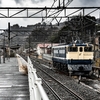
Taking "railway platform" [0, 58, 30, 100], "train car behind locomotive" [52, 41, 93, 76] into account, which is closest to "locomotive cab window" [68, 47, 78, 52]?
"train car behind locomotive" [52, 41, 93, 76]

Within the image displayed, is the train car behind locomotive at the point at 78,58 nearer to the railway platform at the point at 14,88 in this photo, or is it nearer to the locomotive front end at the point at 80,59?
the locomotive front end at the point at 80,59

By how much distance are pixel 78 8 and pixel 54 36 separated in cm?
8222

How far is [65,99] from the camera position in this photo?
13969 mm

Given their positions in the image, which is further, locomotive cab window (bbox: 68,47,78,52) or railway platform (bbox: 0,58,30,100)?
locomotive cab window (bbox: 68,47,78,52)

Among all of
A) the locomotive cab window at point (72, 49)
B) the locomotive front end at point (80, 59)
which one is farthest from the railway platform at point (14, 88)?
the locomotive front end at point (80, 59)

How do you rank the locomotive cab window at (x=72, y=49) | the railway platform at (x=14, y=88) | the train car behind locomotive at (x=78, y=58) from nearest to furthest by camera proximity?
the railway platform at (x=14, y=88)
the locomotive cab window at (x=72, y=49)
the train car behind locomotive at (x=78, y=58)

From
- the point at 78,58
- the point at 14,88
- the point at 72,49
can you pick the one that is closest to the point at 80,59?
the point at 78,58

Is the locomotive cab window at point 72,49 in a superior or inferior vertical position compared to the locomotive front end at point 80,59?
superior

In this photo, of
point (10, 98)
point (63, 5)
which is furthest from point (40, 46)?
point (10, 98)

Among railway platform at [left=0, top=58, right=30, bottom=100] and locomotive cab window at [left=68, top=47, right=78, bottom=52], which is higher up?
locomotive cab window at [left=68, top=47, right=78, bottom=52]

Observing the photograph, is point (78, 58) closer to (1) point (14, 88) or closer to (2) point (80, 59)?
(2) point (80, 59)

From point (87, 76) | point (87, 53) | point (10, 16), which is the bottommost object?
point (87, 76)

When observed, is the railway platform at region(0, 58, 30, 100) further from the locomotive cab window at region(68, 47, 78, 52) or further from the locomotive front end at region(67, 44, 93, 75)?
the locomotive front end at region(67, 44, 93, 75)

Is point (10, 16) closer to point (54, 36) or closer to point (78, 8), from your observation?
point (78, 8)
